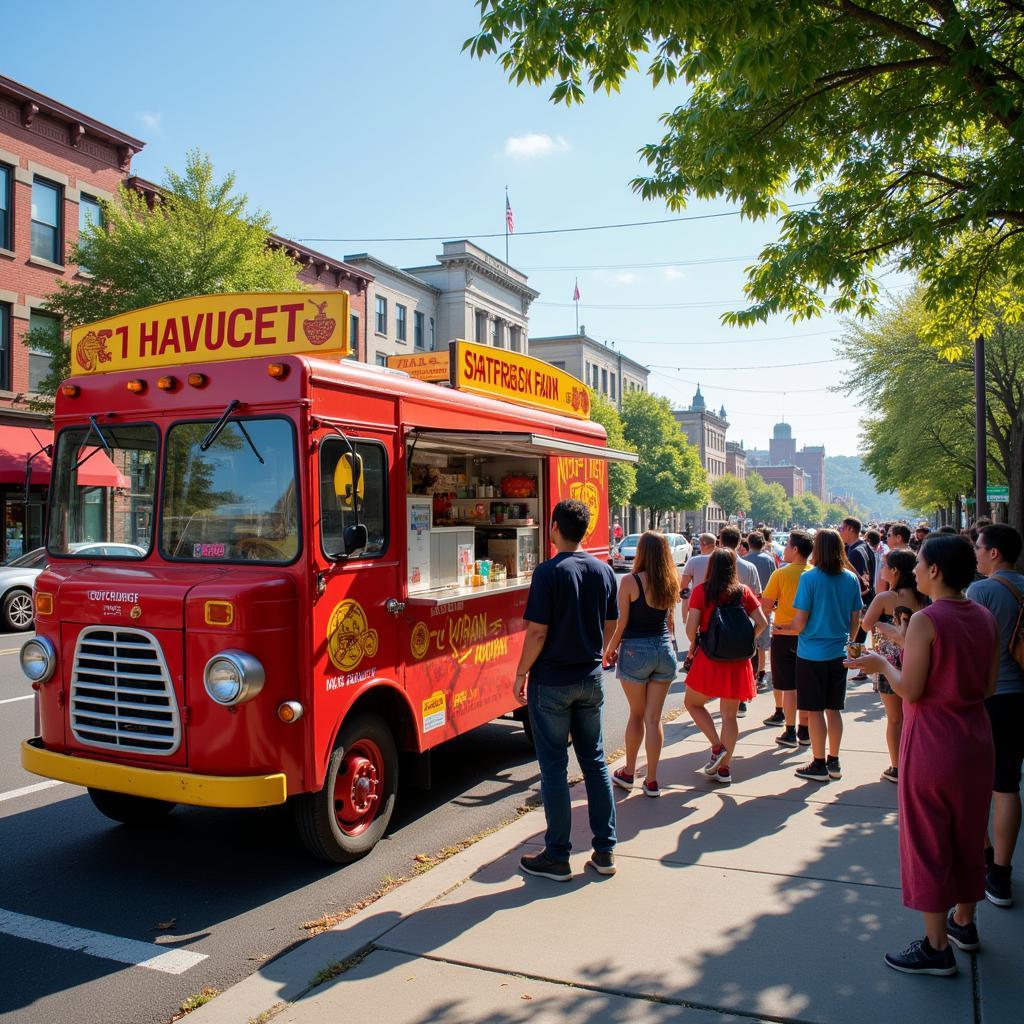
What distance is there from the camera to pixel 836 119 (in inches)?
331

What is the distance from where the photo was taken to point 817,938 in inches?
154

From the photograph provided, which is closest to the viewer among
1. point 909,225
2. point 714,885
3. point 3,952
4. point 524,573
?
point 3,952

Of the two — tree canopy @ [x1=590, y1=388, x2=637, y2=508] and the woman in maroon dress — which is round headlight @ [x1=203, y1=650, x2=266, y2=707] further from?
tree canopy @ [x1=590, y1=388, x2=637, y2=508]

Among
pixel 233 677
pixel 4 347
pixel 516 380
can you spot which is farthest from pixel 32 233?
pixel 233 677

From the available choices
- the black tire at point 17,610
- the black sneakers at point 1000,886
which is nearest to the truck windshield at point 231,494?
the black sneakers at point 1000,886

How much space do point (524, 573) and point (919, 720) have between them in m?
4.48

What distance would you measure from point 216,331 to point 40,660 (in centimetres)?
217

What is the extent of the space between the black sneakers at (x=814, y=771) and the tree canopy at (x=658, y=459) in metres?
53.5

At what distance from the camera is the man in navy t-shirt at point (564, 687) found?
4730 millimetres

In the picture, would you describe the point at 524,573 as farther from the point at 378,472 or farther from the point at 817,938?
the point at 817,938

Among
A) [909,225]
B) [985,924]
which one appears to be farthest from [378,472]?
[909,225]

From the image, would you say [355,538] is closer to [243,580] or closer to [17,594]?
[243,580]

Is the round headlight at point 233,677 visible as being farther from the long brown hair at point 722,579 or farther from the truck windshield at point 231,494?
the long brown hair at point 722,579

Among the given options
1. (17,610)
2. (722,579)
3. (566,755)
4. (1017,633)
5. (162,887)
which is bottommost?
(162,887)
